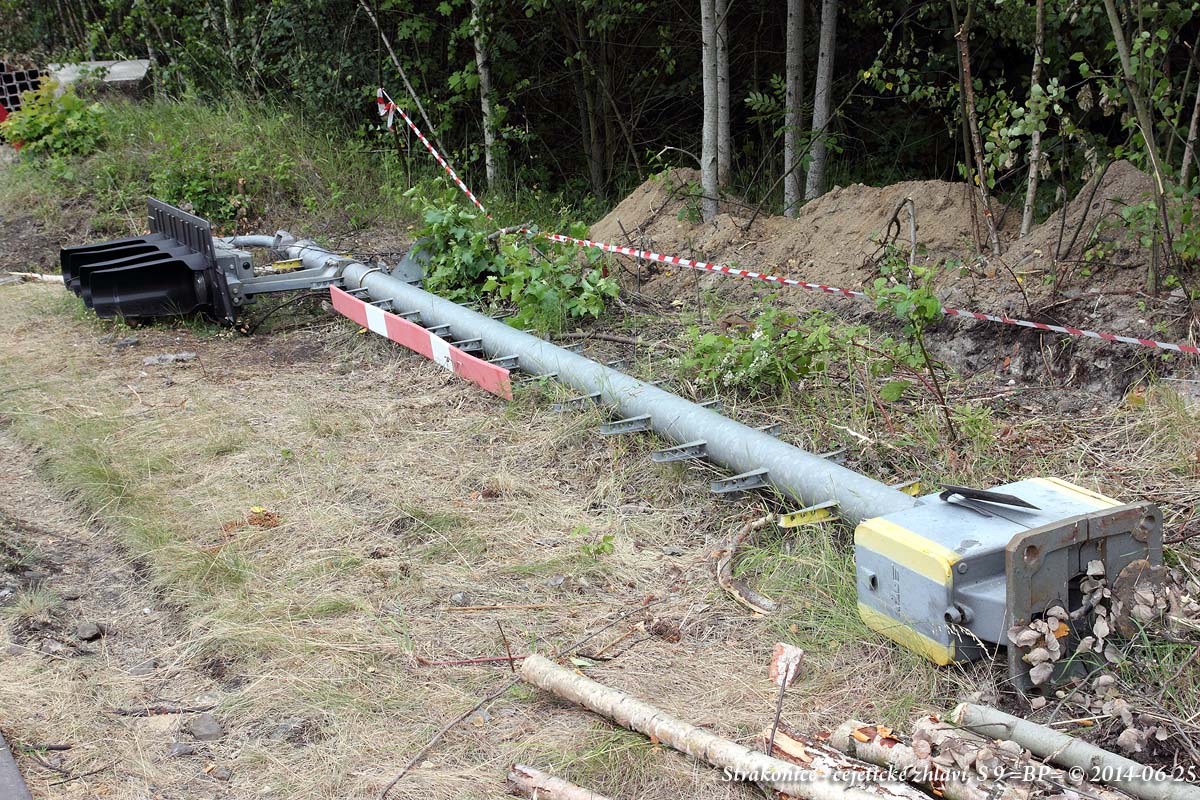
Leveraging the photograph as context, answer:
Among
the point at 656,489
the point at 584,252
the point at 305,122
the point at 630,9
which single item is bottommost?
the point at 656,489

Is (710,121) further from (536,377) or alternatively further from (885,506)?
(885,506)

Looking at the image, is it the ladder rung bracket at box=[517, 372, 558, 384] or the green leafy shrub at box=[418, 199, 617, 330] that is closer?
the ladder rung bracket at box=[517, 372, 558, 384]

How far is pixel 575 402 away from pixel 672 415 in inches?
29.1

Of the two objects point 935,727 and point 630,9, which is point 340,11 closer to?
point 630,9

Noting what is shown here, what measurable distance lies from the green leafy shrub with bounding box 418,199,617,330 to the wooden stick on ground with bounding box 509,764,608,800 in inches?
155

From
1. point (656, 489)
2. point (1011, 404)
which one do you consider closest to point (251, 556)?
point (656, 489)

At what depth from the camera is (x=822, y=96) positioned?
342 inches

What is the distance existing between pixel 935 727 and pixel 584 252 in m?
4.88

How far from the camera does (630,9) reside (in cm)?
1084

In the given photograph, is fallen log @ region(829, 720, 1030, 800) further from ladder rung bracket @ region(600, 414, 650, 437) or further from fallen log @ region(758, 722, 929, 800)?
ladder rung bracket @ region(600, 414, 650, 437)

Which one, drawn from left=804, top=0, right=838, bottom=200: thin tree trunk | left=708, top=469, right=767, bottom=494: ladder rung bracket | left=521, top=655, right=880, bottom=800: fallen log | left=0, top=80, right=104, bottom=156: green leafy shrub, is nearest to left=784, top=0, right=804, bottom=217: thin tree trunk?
left=804, top=0, right=838, bottom=200: thin tree trunk

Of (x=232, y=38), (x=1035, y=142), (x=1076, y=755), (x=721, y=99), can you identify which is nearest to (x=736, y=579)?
(x=1076, y=755)

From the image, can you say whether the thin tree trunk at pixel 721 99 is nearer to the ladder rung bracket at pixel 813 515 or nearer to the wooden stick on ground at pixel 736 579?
the wooden stick on ground at pixel 736 579

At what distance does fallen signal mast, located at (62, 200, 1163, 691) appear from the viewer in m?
2.81
